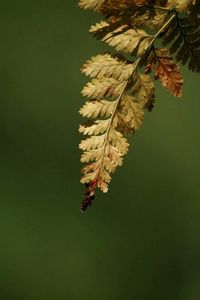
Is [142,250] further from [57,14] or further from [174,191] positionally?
[57,14]

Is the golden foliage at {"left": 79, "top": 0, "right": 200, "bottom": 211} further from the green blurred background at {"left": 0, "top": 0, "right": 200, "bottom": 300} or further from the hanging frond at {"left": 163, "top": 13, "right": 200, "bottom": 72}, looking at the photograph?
the green blurred background at {"left": 0, "top": 0, "right": 200, "bottom": 300}

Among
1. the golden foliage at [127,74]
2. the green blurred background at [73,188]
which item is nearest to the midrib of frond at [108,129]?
the golden foliage at [127,74]

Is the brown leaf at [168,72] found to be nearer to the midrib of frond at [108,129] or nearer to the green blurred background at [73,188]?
the midrib of frond at [108,129]

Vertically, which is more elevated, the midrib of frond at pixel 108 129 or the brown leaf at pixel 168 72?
the brown leaf at pixel 168 72

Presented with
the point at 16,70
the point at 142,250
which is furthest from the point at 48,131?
the point at 142,250

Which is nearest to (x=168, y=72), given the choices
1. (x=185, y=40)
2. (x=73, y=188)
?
(x=185, y=40)

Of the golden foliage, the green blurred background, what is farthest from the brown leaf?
the green blurred background
